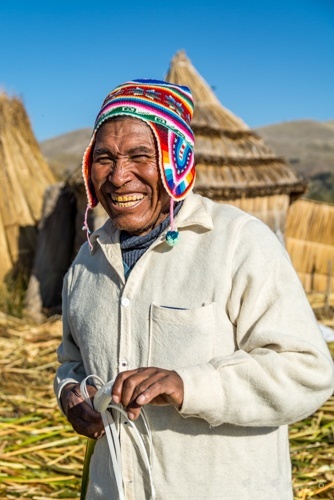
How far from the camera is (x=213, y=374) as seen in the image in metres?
1.44

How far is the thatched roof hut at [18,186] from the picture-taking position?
6.64 metres

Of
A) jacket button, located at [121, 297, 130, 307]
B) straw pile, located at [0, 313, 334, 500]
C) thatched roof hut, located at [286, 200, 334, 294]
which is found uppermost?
jacket button, located at [121, 297, 130, 307]

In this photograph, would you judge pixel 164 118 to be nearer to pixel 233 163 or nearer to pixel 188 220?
pixel 188 220

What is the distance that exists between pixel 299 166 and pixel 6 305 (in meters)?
31.2

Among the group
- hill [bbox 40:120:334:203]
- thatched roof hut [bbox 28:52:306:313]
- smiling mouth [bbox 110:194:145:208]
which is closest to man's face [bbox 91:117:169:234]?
smiling mouth [bbox 110:194:145:208]

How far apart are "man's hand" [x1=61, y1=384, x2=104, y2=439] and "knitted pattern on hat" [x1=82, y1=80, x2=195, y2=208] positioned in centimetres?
55

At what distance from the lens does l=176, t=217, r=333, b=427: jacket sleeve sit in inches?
56.7

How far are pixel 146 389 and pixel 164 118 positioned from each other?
66 centimetres

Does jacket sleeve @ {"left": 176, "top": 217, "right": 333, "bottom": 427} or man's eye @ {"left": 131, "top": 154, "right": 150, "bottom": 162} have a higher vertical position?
man's eye @ {"left": 131, "top": 154, "right": 150, "bottom": 162}

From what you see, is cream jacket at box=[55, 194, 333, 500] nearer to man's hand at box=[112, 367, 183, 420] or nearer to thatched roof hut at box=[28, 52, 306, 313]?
man's hand at box=[112, 367, 183, 420]

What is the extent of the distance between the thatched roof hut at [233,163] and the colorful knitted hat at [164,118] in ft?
12.9

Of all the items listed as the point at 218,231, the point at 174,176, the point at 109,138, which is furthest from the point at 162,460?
the point at 109,138

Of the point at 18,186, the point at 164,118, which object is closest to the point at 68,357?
the point at 164,118

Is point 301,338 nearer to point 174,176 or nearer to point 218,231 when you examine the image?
point 218,231
